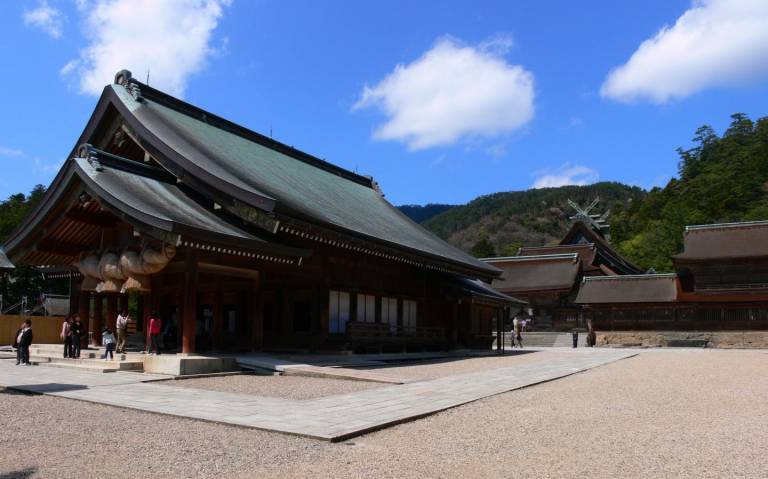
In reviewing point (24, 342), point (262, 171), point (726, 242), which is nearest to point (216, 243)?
point (24, 342)

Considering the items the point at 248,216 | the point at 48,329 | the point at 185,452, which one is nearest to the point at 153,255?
the point at 248,216

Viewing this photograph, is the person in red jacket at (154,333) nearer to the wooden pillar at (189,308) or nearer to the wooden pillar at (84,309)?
the wooden pillar at (189,308)

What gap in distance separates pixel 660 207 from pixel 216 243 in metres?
76.4

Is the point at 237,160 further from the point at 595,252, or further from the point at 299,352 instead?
the point at 595,252

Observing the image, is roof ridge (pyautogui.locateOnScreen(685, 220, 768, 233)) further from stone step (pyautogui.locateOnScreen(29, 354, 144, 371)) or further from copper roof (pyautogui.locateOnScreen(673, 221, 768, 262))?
stone step (pyautogui.locateOnScreen(29, 354, 144, 371))

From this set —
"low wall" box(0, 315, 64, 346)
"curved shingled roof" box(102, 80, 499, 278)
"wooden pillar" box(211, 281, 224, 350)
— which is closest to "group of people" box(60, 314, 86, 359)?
"wooden pillar" box(211, 281, 224, 350)

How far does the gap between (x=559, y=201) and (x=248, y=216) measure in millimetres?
124355

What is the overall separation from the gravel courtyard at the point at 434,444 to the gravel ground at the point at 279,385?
2.58 m

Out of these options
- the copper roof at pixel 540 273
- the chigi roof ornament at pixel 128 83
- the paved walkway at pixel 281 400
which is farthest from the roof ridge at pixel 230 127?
the copper roof at pixel 540 273

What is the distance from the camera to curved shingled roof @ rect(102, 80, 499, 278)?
49.6 feet

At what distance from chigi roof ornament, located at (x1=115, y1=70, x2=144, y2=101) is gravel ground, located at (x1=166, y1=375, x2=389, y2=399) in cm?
968

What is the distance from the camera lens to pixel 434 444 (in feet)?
22.0

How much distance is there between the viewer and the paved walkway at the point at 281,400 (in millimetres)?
7605

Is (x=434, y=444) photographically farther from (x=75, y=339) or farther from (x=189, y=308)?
(x=75, y=339)
